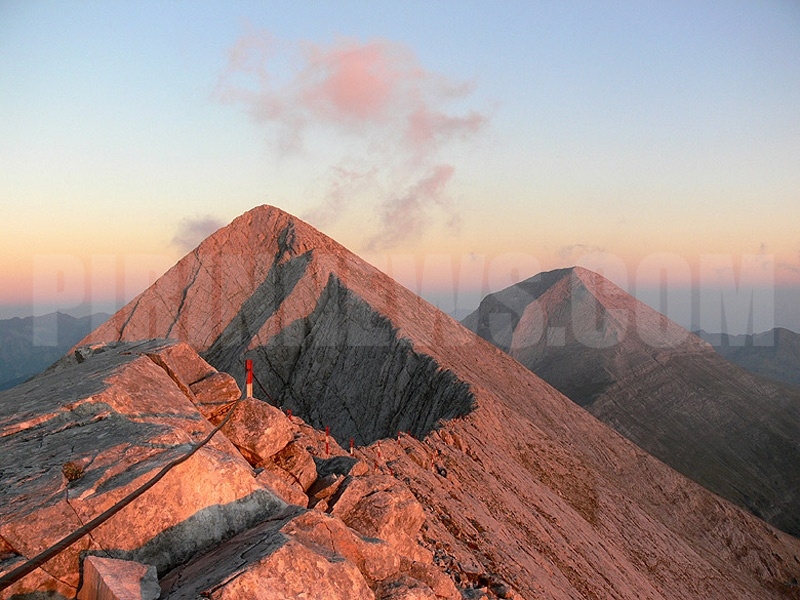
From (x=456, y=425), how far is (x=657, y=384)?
58.8m

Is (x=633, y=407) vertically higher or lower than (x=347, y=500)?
lower

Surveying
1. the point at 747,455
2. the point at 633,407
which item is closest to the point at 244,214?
the point at 633,407

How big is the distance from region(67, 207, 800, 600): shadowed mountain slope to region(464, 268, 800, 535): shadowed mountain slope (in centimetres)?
2211

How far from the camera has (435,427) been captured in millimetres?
23953

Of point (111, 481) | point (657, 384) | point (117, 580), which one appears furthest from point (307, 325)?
point (657, 384)

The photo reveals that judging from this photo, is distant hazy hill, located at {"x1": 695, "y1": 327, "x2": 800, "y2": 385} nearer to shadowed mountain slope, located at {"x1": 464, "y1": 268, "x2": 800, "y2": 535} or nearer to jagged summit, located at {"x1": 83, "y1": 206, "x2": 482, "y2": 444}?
shadowed mountain slope, located at {"x1": 464, "y1": 268, "x2": 800, "y2": 535}

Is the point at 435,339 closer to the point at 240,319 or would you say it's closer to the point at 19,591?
the point at 240,319

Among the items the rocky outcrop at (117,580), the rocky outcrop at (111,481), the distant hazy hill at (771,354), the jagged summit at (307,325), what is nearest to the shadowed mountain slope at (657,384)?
the jagged summit at (307,325)

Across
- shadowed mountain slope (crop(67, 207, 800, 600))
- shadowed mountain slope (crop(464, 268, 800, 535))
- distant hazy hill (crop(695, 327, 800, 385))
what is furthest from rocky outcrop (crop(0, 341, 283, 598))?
distant hazy hill (crop(695, 327, 800, 385))

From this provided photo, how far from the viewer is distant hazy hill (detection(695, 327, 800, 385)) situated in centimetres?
14575

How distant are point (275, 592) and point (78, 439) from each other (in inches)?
156

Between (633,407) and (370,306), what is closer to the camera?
(370,306)

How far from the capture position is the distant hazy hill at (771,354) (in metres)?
146

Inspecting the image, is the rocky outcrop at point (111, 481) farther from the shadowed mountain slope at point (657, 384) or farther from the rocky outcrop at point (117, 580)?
the shadowed mountain slope at point (657, 384)
